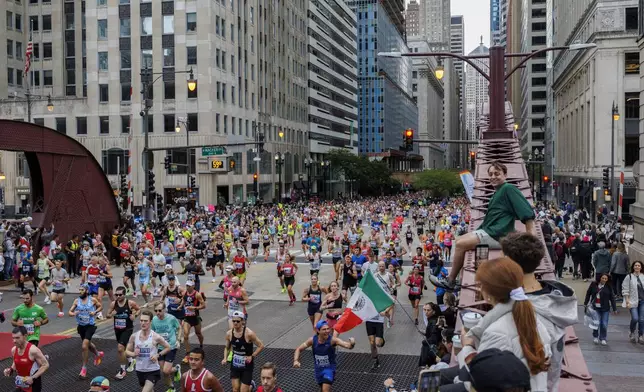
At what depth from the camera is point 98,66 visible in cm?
6425

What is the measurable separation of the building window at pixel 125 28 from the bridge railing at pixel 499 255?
5520cm

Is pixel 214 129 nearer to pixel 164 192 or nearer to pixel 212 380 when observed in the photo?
pixel 164 192

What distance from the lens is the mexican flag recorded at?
979cm

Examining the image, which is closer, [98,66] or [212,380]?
[212,380]

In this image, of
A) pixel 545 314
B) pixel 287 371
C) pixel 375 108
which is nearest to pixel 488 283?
pixel 545 314

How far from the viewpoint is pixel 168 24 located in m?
63.0

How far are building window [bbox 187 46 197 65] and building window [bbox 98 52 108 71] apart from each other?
8.38 m

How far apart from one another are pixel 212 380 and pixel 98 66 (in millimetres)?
61255

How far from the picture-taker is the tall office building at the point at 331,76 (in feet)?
330

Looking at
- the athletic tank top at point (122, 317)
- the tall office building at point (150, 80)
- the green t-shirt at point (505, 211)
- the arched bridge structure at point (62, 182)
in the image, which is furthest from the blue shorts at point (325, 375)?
the tall office building at point (150, 80)

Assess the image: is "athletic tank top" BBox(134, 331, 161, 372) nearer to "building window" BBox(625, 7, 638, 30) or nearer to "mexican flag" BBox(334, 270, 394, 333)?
"mexican flag" BBox(334, 270, 394, 333)

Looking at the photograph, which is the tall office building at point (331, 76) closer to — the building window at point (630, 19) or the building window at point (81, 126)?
the building window at point (81, 126)

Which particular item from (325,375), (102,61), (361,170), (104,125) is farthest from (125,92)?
(325,375)

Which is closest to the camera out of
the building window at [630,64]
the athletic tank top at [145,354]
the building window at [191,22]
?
the athletic tank top at [145,354]
